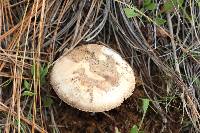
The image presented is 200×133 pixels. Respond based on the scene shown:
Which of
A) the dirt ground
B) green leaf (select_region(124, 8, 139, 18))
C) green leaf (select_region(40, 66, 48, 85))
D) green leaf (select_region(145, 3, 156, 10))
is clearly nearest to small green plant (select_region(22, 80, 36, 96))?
green leaf (select_region(40, 66, 48, 85))

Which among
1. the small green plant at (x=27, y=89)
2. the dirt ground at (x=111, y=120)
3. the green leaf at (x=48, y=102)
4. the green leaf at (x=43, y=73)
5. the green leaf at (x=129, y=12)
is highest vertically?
the green leaf at (x=129, y=12)

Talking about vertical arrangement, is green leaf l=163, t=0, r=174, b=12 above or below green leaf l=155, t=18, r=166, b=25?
above

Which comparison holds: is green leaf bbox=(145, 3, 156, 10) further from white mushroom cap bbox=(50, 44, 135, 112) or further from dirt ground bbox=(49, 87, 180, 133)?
dirt ground bbox=(49, 87, 180, 133)

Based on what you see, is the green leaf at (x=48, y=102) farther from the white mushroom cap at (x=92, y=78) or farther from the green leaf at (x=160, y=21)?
the green leaf at (x=160, y=21)

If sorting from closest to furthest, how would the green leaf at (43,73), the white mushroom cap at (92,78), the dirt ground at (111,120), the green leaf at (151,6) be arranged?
the white mushroom cap at (92,78) < the green leaf at (43,73) < the dirt ground at (111,120) < the green leaf at (151,6)

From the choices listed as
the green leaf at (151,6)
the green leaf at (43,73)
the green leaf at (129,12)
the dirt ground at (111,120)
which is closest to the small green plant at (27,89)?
the green leaf at (43,73)

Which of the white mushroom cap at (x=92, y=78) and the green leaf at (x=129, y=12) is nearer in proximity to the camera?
the white mushroom cap at (x=92, y=78)

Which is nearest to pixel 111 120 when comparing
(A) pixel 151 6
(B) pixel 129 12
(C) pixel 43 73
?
(C) pixel 43 73

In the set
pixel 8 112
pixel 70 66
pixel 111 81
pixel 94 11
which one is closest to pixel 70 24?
pixel 94 11
